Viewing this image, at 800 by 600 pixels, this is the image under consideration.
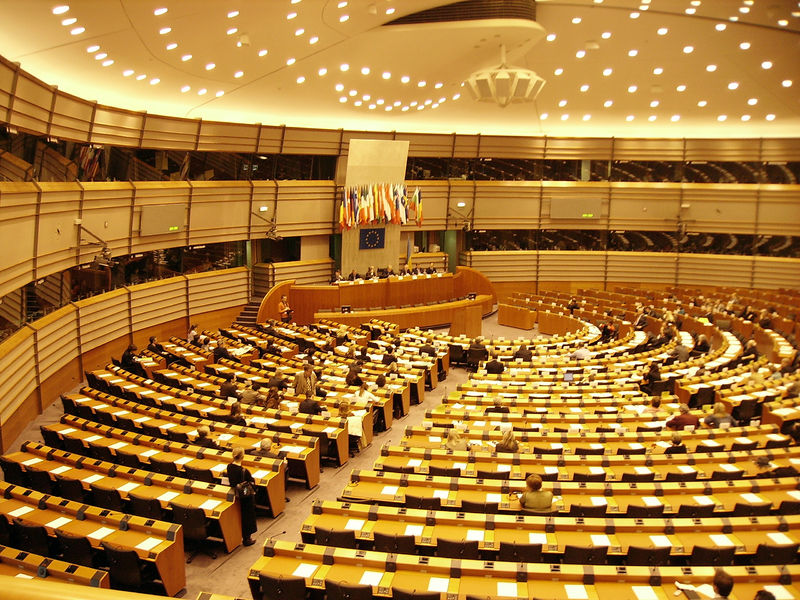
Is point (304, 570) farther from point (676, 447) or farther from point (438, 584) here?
point (676, 447)

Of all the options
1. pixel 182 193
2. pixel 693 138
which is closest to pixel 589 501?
pixel 182 193

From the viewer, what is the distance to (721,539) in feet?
24.1

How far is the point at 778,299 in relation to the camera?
84.1 feet

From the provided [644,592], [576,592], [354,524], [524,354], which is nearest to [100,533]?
[354,524]

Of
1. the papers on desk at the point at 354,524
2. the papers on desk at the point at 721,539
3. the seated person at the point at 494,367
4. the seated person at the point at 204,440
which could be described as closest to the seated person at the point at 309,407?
the seated person at the point at 204,440

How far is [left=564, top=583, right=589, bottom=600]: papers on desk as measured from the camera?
628cm

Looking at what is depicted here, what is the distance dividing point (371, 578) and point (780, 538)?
14.7ft

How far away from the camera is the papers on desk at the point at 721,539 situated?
7.26 meters

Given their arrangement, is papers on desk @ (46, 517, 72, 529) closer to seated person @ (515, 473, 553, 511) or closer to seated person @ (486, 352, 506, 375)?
seated person @ (515, 473, 553, 511)

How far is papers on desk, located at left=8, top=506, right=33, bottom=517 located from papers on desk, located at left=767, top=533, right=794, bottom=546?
8764 millimetres

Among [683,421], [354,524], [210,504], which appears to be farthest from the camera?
[683,421]

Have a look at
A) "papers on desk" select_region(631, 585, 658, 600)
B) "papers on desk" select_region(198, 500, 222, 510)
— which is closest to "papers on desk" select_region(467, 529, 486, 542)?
"papers on desk" select_region(631, 585, 658, 600)

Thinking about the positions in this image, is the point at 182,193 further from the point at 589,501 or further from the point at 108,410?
the point at 589,501

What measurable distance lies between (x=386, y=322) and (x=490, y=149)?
1191 centimetres
